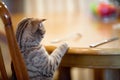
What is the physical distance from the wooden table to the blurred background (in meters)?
0.06

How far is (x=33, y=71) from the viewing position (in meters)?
1.12

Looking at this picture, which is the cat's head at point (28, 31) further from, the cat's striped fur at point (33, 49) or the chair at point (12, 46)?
the chair at point (12, 46)

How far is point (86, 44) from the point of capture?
1335 millimetres

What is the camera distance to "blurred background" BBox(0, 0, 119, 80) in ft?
6.69

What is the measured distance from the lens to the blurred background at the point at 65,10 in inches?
80.3

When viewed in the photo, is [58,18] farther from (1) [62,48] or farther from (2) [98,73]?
(1) [62,48]

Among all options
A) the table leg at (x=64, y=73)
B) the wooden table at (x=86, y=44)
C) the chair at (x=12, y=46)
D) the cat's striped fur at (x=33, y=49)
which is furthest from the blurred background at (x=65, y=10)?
A: the chair at (x=12, y=46)

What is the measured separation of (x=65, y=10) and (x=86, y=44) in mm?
1320

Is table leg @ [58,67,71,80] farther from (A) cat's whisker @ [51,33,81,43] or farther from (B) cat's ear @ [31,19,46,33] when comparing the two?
(B) cat's ear @ [31,19,46,33]

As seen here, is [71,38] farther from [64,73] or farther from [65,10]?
[65,10]

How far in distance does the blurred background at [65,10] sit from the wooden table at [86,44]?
0.21ft

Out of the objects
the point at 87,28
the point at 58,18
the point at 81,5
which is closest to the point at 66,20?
the point at 58,18

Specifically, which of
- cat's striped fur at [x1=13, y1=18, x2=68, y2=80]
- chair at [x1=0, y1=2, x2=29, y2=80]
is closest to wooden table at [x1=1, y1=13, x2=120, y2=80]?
cat's striped fur at [x1=13, y1=18, x2=68, y2=80]

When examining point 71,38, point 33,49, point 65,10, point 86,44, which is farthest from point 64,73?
point 65,10
